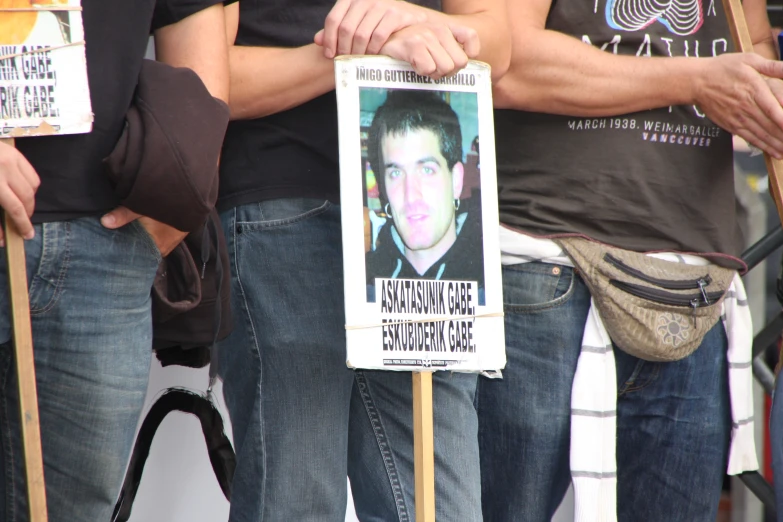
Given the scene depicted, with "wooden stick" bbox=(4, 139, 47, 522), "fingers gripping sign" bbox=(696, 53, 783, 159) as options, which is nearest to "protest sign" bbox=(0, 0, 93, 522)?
"wooden stick" bbox=(4, 139, 47, 522)

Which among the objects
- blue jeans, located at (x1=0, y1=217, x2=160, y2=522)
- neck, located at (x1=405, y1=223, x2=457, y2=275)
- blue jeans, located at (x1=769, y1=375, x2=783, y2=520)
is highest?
neck, located at (x1=405, y1=223, x2=457, y2=275)

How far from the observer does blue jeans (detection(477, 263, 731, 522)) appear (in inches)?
63.7

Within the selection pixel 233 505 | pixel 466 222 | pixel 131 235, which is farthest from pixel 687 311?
pixel 131 235

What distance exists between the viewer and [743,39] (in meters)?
1.63

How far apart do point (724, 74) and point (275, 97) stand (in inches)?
29.7

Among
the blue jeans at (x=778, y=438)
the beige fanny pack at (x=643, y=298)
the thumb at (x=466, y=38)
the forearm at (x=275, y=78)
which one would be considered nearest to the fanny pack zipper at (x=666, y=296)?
the beige fanny pack at (x=643, y=298)

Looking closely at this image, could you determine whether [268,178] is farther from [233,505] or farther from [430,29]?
[233,505]

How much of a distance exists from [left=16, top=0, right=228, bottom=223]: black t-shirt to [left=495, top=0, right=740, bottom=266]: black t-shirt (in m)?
0.68

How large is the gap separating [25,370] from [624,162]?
100 centimetres

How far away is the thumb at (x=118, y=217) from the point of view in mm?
1209

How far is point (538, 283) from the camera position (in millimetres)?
1610

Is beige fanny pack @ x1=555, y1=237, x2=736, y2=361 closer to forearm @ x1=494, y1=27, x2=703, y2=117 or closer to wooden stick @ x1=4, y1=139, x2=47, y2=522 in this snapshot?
forearm @ x1=494, y1=27, x2=703, y2=117

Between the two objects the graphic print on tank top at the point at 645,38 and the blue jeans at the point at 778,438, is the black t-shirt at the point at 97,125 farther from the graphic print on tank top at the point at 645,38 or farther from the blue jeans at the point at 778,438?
the blue jeans at the point at 778,438

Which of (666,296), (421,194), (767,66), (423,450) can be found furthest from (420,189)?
(767,66)
